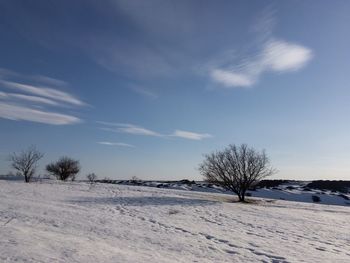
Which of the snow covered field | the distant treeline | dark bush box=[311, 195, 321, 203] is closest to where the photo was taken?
the snow covered field

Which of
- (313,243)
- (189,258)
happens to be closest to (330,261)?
(313,243)

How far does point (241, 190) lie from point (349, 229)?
1538 cm

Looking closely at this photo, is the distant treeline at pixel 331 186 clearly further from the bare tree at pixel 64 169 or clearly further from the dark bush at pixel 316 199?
the bare tree at pixel 64 169

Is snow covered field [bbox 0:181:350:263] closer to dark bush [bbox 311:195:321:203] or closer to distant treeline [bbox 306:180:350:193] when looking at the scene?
dark bush [bbox 311:195:321:203]

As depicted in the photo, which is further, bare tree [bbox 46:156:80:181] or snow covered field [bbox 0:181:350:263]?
bare tree [bbox 46:156:80:181]

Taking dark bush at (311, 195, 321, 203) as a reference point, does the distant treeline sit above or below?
above

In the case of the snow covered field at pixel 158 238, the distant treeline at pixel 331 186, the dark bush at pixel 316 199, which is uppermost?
the distant treeline at pixel 331 186

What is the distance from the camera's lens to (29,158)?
48.8 metres

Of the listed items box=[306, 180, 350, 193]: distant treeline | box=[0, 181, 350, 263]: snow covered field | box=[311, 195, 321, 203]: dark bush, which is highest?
box=[306, 180, 350, 193]: distant treeline

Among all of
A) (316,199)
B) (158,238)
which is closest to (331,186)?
(316,199)

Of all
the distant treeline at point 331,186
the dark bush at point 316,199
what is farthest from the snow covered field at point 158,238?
the distant treeline at point 331,186

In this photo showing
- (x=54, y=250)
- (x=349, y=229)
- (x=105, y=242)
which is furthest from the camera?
(x=349, y=229)

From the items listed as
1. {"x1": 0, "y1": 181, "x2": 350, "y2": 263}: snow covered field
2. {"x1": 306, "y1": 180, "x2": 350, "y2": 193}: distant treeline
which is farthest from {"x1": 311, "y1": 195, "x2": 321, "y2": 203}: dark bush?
{"x1": 0, "y1": 181, "x2": 350, "y2": 263}: snow covered field

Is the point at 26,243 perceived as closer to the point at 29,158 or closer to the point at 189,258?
the point at 189,258
